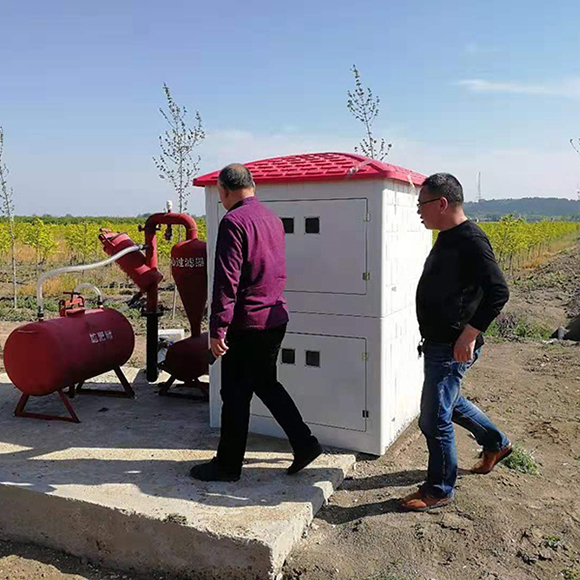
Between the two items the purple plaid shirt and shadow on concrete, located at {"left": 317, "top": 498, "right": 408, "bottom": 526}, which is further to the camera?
shadow on concrete, located at {"left": 317, "top": 498, "right": 408, "bottom": 526}

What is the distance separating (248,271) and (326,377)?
1270 millimetres

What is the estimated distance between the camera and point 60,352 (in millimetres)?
5023

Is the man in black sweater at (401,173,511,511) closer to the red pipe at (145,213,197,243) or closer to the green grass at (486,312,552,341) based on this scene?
the red pipe at (145,213,197,243)

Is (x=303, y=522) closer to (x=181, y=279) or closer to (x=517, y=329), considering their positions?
(x=181, y=279)

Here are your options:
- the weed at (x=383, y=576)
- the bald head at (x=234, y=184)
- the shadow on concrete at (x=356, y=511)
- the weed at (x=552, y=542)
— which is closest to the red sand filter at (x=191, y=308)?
the bald head at (x=234, y=184)

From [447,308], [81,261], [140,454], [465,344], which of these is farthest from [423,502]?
[81,261]

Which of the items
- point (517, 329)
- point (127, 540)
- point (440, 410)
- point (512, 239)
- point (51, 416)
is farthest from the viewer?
point (512, 239)

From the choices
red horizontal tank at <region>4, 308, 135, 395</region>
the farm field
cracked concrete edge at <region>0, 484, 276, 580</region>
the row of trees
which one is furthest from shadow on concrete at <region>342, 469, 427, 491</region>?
the row of trees

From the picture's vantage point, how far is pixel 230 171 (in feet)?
12.2

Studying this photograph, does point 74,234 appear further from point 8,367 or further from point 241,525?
point 241,525

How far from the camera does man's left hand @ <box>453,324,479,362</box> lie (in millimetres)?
3373

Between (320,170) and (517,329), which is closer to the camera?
(320,170)

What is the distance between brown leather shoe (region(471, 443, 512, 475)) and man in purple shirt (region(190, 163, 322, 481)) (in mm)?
1234

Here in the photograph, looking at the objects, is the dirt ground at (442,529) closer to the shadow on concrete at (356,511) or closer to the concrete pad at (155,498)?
the shadow on concrete at (356,511)
